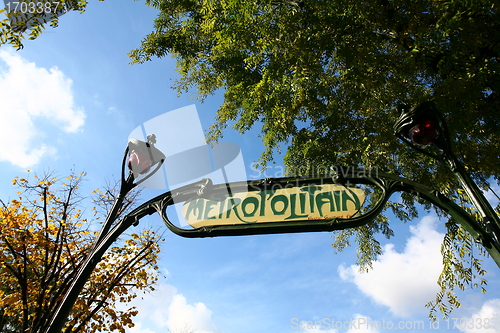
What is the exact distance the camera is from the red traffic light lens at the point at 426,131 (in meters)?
2.83

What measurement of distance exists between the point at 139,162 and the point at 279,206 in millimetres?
1759

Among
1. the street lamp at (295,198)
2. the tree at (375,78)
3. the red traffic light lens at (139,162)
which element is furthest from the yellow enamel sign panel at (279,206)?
the tree at (375,78)

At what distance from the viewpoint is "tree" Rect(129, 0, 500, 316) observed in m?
4.63

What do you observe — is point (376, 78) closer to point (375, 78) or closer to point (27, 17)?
point (375, 78)

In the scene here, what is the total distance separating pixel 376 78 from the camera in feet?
17.0

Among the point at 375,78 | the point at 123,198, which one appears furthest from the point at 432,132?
the point at 123,198

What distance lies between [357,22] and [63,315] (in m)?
5.83

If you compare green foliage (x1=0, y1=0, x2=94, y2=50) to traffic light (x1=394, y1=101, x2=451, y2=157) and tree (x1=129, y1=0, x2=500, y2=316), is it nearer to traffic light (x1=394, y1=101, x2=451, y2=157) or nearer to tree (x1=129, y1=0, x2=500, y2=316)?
traffic light (x1=394, y1=101, x2=451, y2=157)

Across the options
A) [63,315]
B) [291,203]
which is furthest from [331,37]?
[63,315]

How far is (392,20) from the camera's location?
5.32 m

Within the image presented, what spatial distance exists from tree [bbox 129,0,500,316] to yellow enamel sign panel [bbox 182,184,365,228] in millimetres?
2248

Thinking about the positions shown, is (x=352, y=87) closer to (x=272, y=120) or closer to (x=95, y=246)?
(x=272, y=120)

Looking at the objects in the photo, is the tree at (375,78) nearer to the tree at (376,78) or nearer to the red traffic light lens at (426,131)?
the tree at (376,78)

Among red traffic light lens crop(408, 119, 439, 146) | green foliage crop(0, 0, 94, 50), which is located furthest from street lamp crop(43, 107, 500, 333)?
green foliage crop(0, 0, 94, 50)
